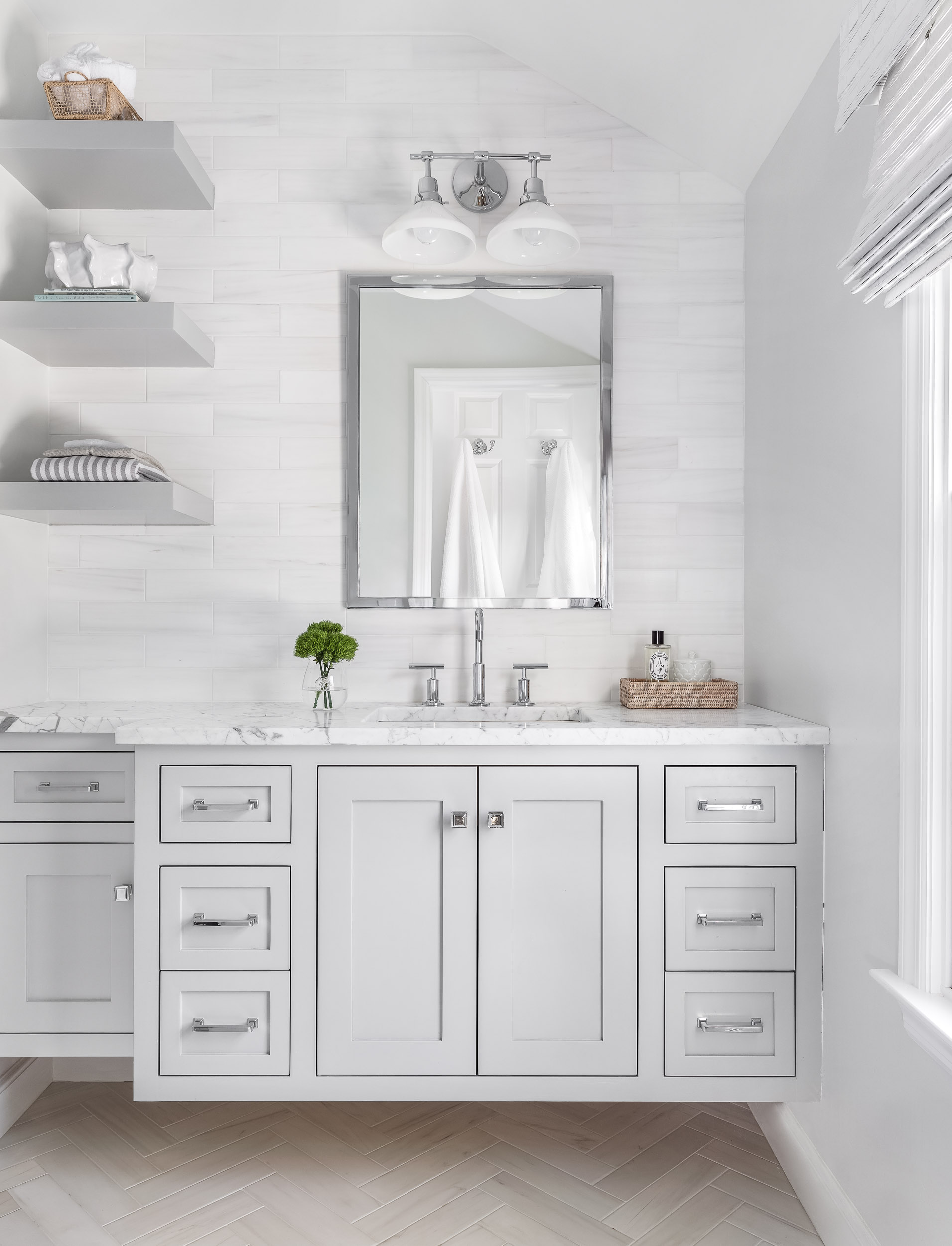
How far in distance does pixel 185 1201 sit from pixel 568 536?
1.77m

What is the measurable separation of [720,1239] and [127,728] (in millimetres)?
1551

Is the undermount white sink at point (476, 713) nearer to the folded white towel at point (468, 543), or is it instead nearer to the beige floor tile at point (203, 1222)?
the folded white towel at point (468, 543)

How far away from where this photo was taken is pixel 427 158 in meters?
2.06

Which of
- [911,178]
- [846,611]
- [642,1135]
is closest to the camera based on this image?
[911,178]

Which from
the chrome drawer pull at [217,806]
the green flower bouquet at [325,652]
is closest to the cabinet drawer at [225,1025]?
the chrome drawer pull at [217,806]

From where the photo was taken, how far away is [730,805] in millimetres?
1673

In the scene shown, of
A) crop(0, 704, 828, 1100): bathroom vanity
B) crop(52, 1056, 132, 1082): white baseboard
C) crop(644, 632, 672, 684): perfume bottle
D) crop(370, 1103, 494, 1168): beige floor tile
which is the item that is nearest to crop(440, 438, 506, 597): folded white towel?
crop(644, 632, 672, 684): perfume bottle

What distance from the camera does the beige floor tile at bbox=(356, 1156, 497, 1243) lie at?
1590 mm

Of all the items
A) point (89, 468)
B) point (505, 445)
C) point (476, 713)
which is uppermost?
point (505, 445)

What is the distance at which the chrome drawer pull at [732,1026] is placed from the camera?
165 centimetres

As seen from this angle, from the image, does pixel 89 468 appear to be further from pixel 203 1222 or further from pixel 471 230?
pixel 203 1222

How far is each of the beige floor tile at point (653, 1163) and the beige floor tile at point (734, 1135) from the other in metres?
0.03

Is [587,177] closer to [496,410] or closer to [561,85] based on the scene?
[561,85]

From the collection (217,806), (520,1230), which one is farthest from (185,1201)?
(217,806)
